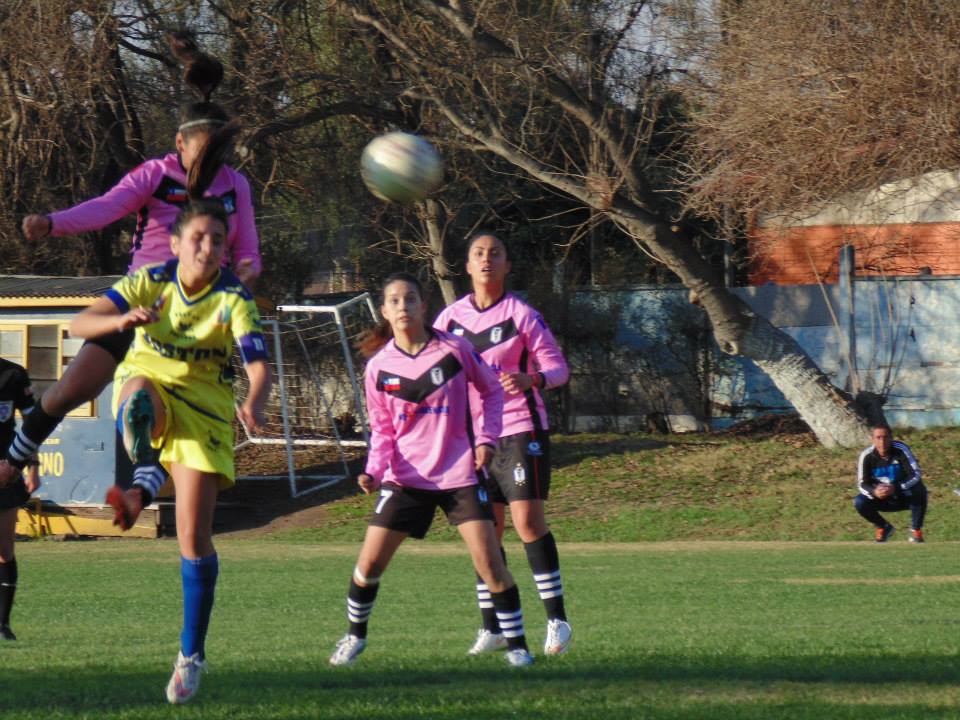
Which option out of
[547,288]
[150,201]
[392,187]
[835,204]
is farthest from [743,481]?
[150,201]

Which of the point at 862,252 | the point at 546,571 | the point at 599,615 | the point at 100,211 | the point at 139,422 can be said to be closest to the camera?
the point at 139,422

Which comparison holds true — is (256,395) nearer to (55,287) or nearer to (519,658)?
(519,658)

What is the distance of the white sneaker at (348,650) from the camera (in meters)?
6.88

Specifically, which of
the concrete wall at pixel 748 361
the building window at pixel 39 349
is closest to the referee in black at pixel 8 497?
the building window at pixel 39 349

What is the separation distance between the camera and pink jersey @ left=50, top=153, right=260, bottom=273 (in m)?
6.32

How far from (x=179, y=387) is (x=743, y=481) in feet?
58.6

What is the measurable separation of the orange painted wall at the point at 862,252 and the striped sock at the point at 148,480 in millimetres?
19048

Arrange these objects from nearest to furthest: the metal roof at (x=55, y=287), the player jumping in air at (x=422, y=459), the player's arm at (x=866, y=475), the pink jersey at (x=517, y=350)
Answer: the player jumping in air at (x=422, y=459) < the pink jersey at (x=517, y=350) < the player's arm at (x=866, y=475) < the metal roof at (x=55, y=287)

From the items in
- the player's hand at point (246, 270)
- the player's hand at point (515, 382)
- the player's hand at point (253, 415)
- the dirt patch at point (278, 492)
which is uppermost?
the player's hand at point (246, 270)

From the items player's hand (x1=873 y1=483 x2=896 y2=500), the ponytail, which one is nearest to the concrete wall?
player's hand (x1=873 y1=483 x2=896 y2=500)

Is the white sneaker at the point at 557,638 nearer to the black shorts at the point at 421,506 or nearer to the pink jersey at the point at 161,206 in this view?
the black shorts at the point at 421,506

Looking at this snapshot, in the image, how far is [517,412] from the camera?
7.66m

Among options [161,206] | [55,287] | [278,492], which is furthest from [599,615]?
[278,492]

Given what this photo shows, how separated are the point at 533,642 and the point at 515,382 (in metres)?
1.73
